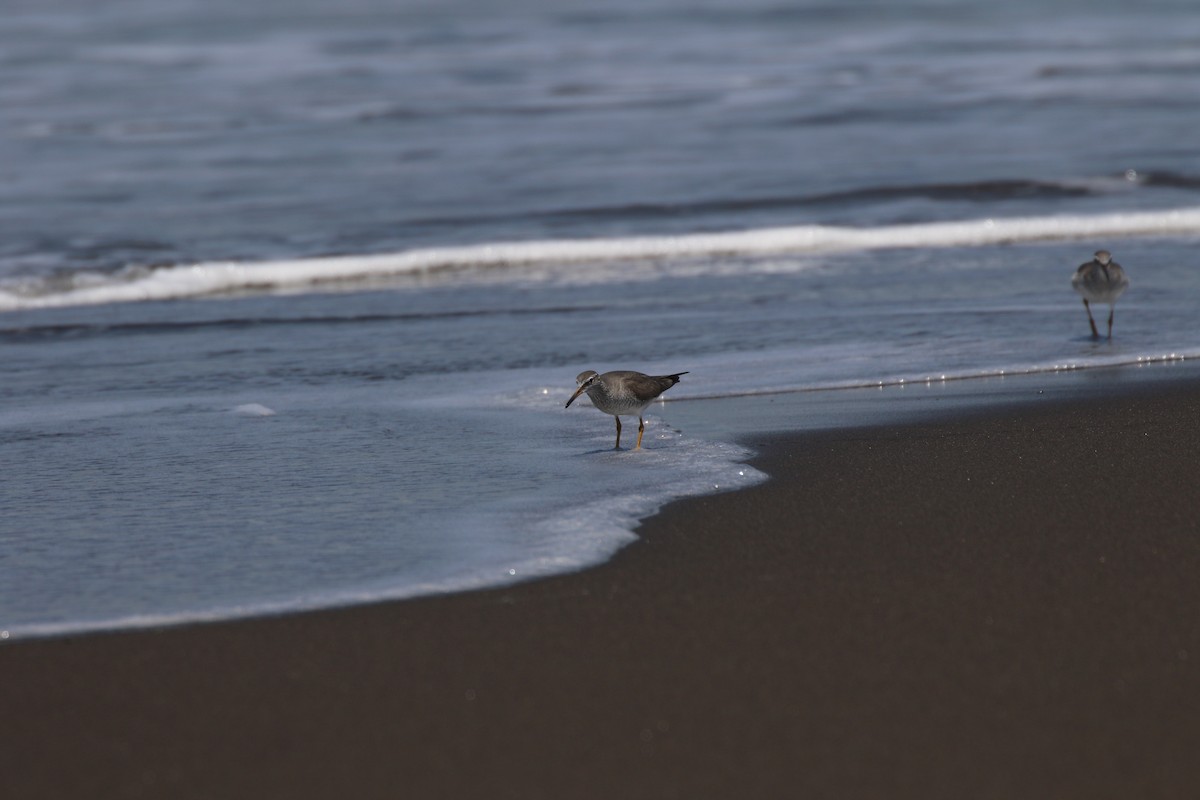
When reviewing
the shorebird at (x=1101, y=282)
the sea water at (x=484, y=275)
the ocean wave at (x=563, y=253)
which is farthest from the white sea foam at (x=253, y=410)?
the shorebird at (x=1101, y=282)

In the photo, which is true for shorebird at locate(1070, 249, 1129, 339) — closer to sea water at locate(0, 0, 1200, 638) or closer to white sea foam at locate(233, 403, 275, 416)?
sea water at locate(0, 0, 1200, 638)

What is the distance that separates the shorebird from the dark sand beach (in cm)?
319

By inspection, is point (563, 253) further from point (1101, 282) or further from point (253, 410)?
point (253, 410)

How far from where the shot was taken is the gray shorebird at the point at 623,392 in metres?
6.10

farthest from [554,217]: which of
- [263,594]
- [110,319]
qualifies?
[263,594]

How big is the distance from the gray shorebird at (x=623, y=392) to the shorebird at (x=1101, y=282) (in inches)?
117

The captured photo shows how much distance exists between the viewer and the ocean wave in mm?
10875

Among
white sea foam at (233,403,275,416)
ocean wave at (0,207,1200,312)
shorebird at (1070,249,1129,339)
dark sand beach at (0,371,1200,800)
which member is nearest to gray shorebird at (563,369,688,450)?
dark sand beach at (0,371,1200,800)

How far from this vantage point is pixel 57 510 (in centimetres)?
534

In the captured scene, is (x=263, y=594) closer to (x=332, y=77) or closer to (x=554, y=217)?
(x=554, y=217)

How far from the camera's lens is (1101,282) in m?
8.00

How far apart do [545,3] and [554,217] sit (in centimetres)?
2278

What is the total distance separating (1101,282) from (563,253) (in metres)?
4.69

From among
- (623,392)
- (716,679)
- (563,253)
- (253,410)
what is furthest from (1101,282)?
(716,679)
